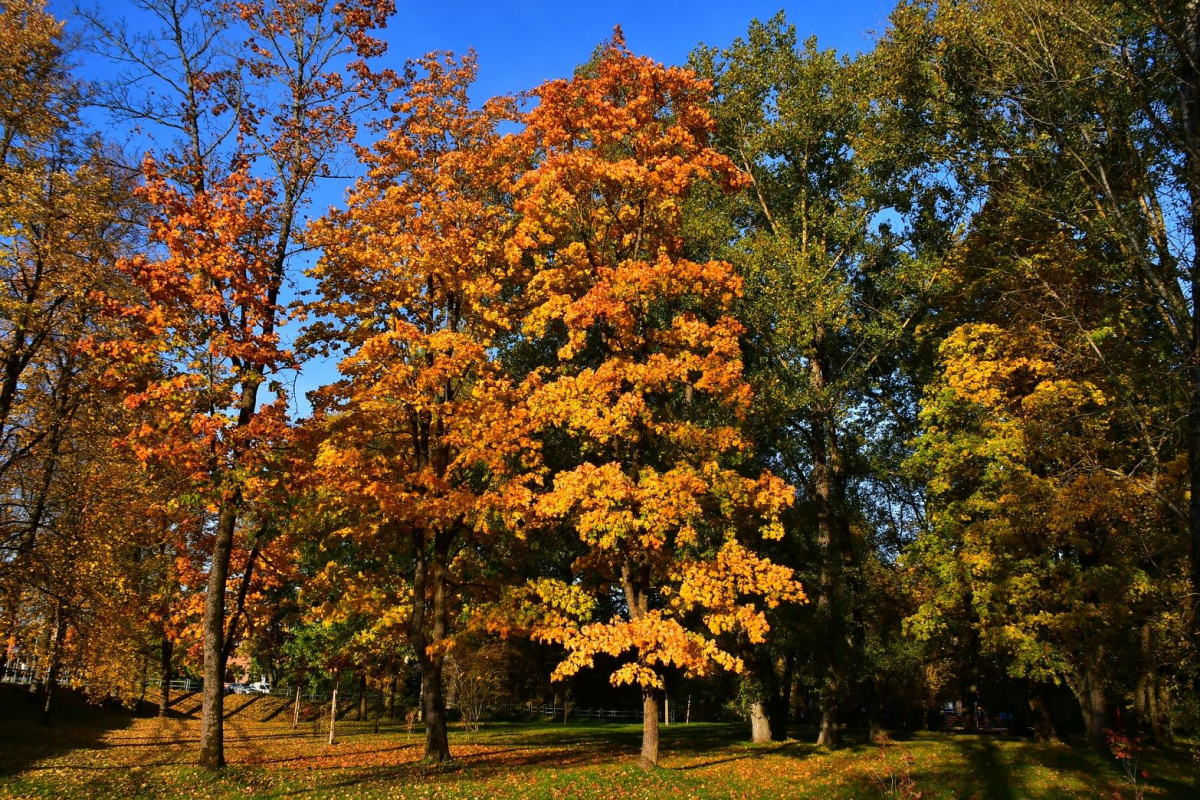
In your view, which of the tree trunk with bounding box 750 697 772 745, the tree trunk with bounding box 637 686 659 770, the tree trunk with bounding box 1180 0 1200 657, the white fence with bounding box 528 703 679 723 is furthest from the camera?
the white fence with bounding box 528 703 679 723

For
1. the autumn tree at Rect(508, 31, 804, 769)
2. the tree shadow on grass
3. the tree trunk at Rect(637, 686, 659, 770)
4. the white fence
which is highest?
the autumn tree at Rect(508, 31, 804, 769)

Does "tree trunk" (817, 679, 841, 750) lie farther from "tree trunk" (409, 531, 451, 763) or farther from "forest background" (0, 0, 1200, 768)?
"tree trunk" (409, 531, 451, 763)

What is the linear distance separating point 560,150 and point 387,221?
4950 mm

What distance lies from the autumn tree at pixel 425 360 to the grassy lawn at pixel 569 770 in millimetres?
2949

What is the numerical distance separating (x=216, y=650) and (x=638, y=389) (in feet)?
33.4

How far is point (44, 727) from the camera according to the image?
24.3 m

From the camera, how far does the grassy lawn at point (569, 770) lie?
12.4 metres

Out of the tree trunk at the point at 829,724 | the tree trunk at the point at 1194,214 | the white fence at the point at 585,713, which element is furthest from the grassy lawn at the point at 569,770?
the white fence at the point at 585,713

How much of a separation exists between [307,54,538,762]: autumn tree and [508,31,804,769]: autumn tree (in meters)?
1.21

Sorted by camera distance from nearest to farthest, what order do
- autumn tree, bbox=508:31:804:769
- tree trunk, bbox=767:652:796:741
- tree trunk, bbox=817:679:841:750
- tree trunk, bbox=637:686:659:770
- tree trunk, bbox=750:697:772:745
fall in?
autumn tree, bbox=508:31:804:769 → tree trunk, bbox=637:686:659:770 → tree trunk, bbox=817:679:841:750 → tree trunk, bbox=767:652:796:741 → tree trunk, bbox=750:697:772:745

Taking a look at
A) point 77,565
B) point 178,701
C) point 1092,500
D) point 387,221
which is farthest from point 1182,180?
point 178,701

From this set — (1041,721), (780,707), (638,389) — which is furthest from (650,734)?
(1041,721)

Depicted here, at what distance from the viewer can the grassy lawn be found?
40.8 feet

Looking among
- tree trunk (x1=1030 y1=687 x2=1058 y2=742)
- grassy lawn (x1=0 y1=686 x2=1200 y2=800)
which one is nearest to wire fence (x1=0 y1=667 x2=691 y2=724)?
grassy lawn (x1=0 y1=686 x2=1200 y2=800)
